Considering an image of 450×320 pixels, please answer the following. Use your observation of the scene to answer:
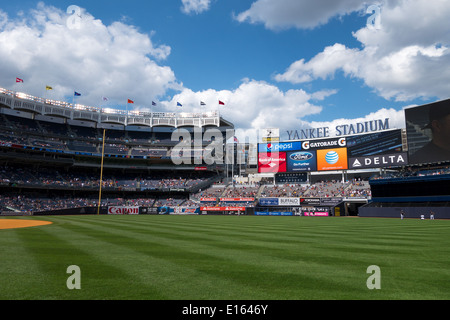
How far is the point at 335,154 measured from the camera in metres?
56.8

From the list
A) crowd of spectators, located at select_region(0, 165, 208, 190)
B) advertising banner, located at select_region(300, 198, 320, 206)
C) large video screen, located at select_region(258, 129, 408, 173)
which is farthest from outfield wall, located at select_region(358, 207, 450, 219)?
crowd of spectators, located at select_region(0, 165, 208, 190)

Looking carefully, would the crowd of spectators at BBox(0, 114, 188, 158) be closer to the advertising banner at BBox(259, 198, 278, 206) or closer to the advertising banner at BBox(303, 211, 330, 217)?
the advertising banner at BBox(259, 198, 278, 206)

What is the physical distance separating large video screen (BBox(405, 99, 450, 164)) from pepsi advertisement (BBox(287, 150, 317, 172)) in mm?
17849

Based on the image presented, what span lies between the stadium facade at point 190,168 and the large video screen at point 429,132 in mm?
191

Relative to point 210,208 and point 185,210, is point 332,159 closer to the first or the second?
point 210,208

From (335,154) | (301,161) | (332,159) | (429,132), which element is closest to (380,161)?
(335,154)

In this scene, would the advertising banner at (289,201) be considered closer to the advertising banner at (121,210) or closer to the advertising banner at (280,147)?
the advertising banner at (280,147)

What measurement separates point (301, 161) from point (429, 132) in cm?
2304

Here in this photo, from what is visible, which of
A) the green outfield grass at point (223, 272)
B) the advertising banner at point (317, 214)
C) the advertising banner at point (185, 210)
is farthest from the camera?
the advertising banner at point (185, 210)

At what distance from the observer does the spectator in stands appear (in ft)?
134

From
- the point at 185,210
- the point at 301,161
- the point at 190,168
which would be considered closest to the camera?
the point at 185,210

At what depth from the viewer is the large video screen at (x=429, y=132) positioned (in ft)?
134

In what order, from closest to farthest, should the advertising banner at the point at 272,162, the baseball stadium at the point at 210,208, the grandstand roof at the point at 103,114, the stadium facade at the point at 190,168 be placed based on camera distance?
the baseball stadium at the point at 210,208
the stadium facade at the point at 190,168
the grandstand roof at the point at 103,114
the advertising banner at the point at 272,162

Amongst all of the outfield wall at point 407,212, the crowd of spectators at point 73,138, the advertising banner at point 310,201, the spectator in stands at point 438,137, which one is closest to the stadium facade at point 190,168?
the advertising banner at point 310,201
